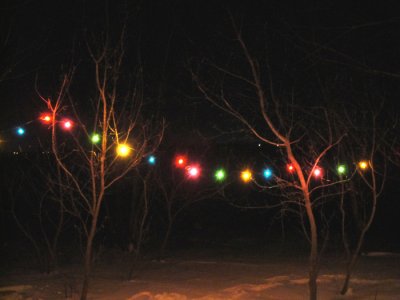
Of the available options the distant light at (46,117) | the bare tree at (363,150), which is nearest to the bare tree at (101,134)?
the distant light at (46,117)

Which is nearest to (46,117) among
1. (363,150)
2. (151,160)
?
(151,160)

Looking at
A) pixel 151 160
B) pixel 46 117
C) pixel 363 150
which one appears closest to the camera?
pixel 363 150

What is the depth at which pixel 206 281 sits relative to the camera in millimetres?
9719

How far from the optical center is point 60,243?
16328 millimetres

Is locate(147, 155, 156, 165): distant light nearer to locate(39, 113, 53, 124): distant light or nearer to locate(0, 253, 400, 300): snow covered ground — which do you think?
locate(0, 253, 400, 300): snow covered ground

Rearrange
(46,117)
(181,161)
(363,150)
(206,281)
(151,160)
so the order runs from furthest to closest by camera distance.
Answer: (181,161), (151,160), (206,281), (46,117), (363,150)

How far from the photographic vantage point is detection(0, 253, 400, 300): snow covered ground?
806 cm

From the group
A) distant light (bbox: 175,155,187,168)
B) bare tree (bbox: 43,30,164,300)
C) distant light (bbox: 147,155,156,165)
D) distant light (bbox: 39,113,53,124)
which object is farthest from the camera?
distant light (bbox: 175,155,187,168)

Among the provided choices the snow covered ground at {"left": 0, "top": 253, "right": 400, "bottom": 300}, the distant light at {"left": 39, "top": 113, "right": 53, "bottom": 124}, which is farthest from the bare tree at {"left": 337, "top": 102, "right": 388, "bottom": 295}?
the distant light at {"left": 39, "top": 113, "right": 53, "bottom": 124}

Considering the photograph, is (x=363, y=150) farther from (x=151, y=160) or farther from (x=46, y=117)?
(x=46, y=117)

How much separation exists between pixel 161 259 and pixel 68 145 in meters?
3.82

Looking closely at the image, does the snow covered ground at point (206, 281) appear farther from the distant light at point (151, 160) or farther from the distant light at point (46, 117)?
the distant light at point (46, 117)

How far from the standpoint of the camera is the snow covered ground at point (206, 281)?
8062mm

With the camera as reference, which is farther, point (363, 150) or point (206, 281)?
point (206, 281)
